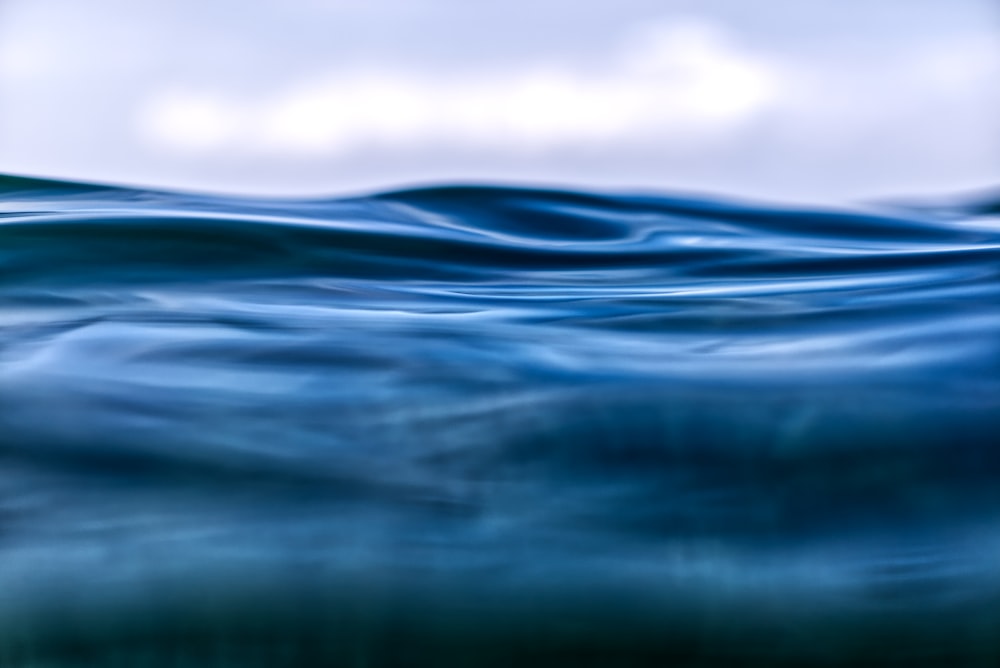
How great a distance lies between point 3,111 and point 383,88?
2.25 ft

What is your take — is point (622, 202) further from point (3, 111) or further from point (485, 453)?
point (485, 453)

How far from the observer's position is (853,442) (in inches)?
35.3

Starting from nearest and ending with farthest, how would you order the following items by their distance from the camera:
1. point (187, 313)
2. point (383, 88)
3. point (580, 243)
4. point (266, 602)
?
point (266, 602) < point (187, 313) < point (580, 243) < point (383, 88)

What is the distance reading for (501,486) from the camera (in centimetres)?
86

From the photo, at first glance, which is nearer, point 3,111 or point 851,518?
point 851,518

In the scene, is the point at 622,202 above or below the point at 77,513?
above

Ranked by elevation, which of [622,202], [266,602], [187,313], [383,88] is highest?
[383,88]

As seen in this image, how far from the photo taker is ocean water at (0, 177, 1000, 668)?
2.57 feet

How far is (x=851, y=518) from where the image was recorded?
0.83m

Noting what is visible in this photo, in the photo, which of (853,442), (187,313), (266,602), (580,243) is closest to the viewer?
(266,602)

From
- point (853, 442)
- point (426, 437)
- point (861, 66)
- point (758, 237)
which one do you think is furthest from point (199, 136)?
point (853, 442)

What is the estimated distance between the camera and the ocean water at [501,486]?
785 millimetres

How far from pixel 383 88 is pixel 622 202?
45 cm

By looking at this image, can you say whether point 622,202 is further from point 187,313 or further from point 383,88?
point 187,313
